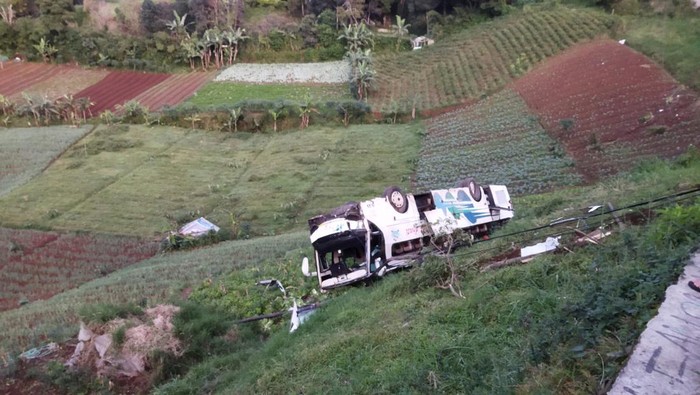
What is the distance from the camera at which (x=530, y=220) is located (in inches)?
549

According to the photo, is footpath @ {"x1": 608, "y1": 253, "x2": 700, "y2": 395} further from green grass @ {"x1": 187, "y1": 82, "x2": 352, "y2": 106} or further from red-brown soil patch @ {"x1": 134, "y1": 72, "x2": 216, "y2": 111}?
red-brown soil patch @ {"x1": 134, "y1": 72, "x2": 216, "y2": 111}

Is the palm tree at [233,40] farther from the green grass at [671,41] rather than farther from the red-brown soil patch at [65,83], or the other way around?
the green grass at [671,41]

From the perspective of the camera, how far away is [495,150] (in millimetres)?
29438

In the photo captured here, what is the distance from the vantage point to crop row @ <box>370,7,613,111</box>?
40.5 metres

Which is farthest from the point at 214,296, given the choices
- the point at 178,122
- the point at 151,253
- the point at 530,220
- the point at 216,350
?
the point at 178,122

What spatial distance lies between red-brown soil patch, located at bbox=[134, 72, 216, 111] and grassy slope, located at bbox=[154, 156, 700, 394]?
3861 cm

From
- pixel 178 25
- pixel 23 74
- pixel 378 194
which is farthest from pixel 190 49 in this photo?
pixel 378 194

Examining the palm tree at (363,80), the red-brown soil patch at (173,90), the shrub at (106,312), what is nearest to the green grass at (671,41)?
the palm tree at (363,80)

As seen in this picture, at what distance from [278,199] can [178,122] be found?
17145 mm

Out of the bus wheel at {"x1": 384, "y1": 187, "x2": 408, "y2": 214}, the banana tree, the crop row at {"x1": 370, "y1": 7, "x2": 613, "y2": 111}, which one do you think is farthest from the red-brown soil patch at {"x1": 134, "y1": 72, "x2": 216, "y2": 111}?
the bus wheel at {"x1": 384, "y1": 187, "x2": 408, "y2": 214}

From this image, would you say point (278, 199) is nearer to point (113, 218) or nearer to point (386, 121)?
point (113, 218)

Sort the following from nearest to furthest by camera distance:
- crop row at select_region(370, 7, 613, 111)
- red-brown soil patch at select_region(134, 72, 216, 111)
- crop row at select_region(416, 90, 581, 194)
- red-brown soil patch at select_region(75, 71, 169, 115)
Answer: crop row at select_region(416, 90, 581, 194) → crop row at select_region(370, 7, 613, 111) → red-brown soil patch at select_region(134, 72, 216, 111) → red-brown soil patch at select_region(75, 71, 169, 115)

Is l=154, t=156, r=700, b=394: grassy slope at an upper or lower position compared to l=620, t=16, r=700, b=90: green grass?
lower

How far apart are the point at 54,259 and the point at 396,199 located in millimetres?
17886
